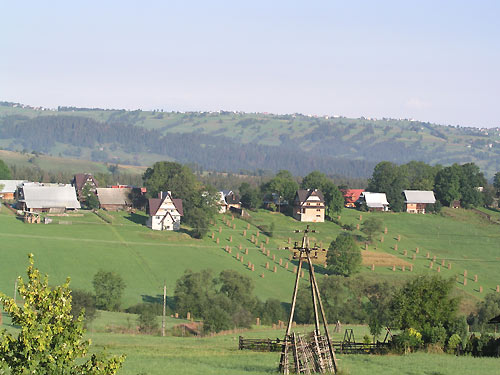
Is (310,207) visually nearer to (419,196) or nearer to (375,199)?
(375,199)

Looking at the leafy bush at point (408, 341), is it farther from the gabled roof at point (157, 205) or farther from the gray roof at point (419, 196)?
the gray roof at point (419, 196)

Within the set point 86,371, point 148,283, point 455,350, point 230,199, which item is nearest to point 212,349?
point 455,350

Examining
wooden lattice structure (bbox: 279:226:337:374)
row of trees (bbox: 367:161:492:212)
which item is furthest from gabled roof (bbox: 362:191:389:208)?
wooden lattice structure (bbox: 279:226:337:374)

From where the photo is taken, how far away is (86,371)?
1953cm

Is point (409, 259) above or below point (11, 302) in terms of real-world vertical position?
below

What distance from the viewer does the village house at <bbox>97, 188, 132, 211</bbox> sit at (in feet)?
373

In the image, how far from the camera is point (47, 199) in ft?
358

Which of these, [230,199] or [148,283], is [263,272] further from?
[230,199]

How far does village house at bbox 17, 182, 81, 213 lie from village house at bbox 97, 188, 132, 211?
4289 mm

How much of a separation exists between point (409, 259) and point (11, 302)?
271ft

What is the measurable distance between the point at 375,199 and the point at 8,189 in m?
60.3

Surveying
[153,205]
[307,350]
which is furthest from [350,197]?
[307,350]

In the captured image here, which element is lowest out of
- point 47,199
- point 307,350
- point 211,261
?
point 211,261

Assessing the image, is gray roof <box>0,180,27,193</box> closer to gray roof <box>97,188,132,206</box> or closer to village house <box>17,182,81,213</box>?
village house <box>17,182,81,213</box>
